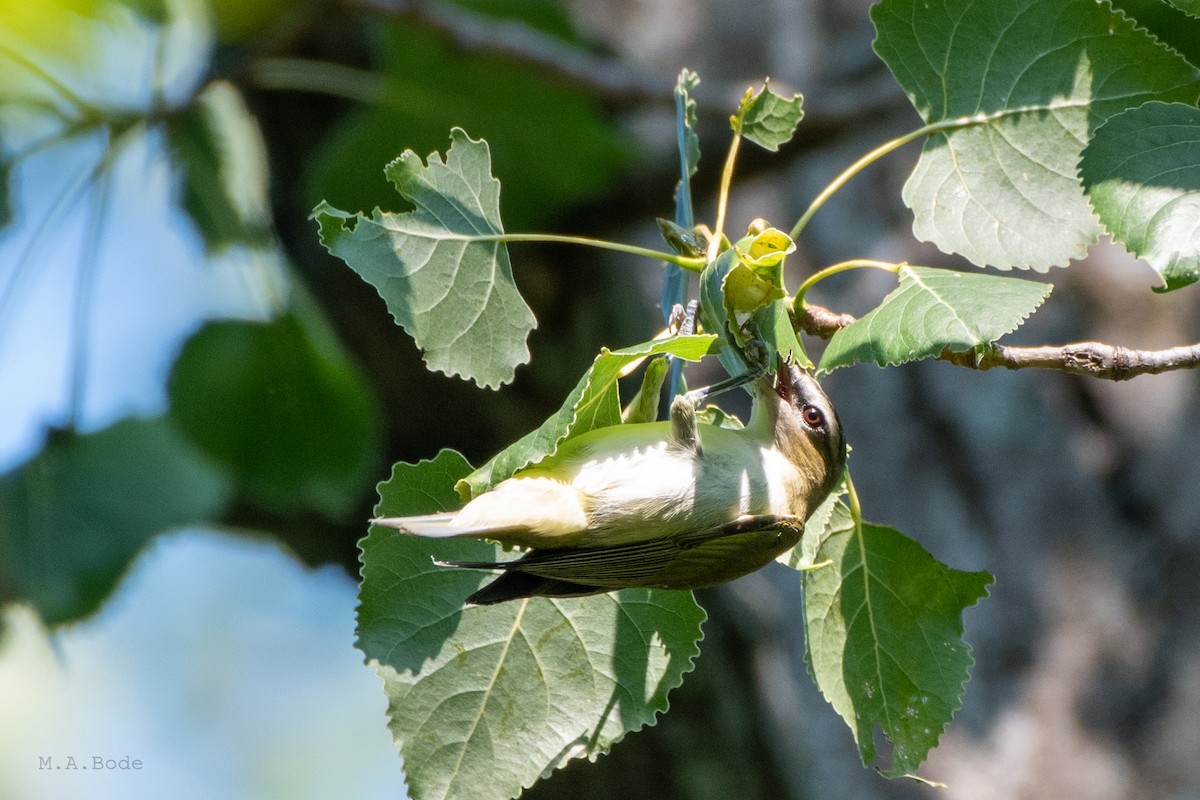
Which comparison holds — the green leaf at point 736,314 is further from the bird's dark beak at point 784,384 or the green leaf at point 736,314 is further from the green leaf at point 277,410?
the green leaf at point 277,410

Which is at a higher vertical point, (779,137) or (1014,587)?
(779,137)

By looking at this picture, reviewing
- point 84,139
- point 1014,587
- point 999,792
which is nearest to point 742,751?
point 999,792

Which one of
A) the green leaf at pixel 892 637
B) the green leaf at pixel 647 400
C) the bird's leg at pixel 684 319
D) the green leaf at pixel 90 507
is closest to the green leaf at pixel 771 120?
the bird's leg at pixel 684 319

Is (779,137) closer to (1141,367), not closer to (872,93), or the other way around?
(1141,367)

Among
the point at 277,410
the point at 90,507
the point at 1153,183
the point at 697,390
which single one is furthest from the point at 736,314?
the point at 90,507

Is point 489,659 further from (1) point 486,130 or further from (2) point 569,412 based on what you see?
(1) point 486,130
